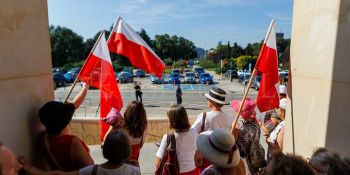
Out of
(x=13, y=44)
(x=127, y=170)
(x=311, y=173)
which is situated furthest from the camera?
(x=13, y=44)

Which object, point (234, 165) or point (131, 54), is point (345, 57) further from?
point (131, 54)

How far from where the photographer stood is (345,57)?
2992 mm

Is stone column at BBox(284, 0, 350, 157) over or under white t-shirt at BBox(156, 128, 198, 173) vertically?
over

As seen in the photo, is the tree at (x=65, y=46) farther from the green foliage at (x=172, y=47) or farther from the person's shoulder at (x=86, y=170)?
the person's shoulder at (x=86, y=170)

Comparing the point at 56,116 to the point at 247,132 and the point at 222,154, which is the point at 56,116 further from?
the point at 247,132

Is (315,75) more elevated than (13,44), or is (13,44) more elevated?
(13,44)

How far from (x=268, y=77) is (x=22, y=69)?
2.89 metres

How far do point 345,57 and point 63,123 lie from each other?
95.1 inches

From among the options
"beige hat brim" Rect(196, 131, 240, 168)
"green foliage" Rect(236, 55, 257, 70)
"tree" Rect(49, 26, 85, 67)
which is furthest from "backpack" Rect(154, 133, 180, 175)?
"tree" Rect(49, 26, 85, 67)

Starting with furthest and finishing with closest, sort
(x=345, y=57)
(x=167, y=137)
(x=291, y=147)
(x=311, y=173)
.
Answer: (x=291, y=147), (x=167, y=137), (x=345, y=57), (x=311, y=173)

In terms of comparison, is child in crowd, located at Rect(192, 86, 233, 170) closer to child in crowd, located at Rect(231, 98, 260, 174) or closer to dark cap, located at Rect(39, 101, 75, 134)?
child in crowd, located at Rect(231, 98, 260, 174)

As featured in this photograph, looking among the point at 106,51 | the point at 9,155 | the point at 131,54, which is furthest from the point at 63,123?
the point at 131,54

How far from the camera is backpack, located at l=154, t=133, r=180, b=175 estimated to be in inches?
145

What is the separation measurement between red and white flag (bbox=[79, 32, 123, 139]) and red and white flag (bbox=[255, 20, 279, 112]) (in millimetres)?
1779
